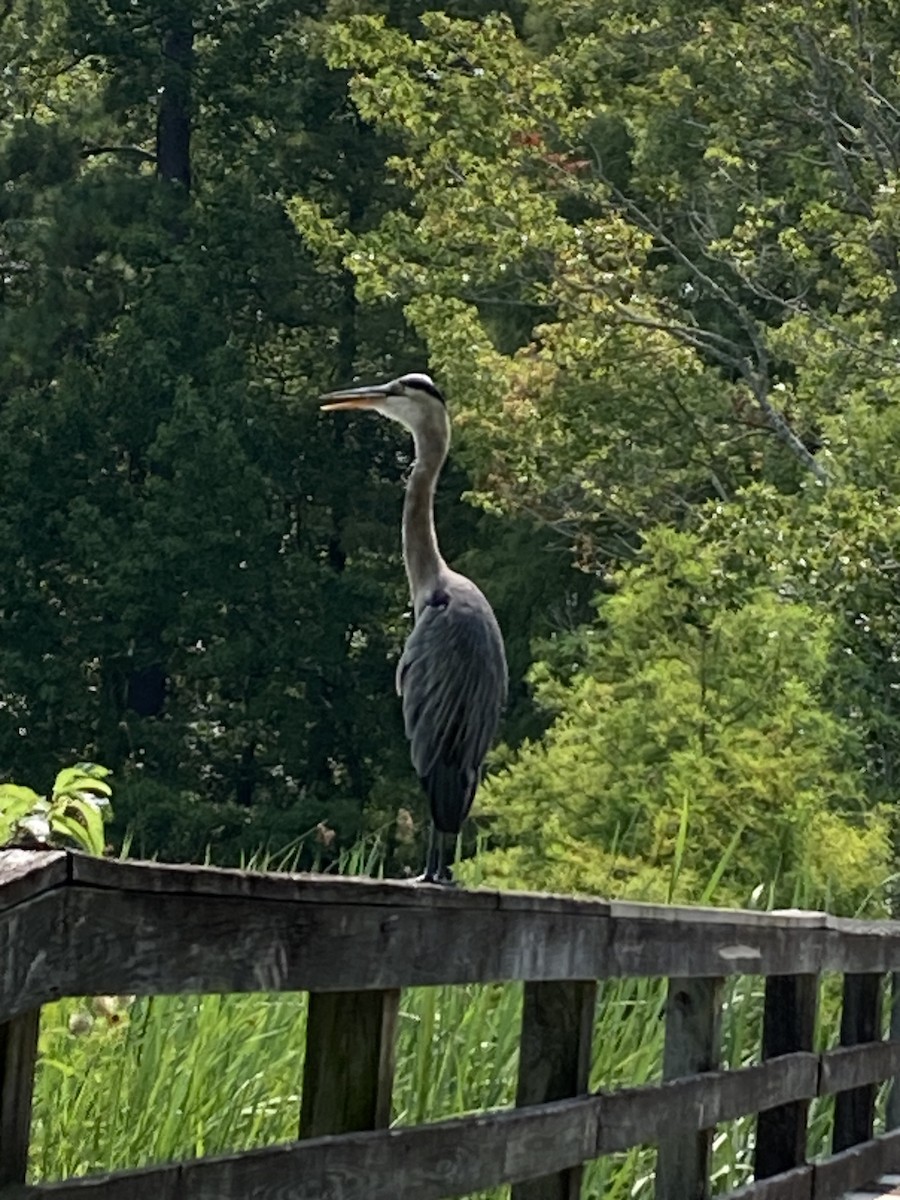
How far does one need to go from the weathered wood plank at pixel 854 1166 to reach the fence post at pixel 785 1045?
8 centimetres

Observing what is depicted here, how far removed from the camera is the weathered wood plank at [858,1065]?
6051mm

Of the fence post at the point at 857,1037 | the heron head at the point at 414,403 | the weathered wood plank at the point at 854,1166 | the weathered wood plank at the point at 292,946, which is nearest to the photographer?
the weathered wood plank at the point at 292,946

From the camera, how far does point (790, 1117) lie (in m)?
5.75

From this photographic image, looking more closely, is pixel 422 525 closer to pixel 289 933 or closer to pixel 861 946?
pixel 861 946

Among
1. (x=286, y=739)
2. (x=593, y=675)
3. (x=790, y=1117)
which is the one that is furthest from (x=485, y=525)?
(x=790, y=1117)

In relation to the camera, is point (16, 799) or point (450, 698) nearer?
point (16, 799)

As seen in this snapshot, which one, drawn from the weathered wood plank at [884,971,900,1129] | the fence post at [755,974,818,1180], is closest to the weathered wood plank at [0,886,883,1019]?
the fence post at [755,974,818,1180]

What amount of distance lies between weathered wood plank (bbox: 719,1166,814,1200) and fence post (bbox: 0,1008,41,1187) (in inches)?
110

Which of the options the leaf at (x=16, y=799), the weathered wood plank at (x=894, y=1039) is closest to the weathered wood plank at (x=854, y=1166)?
the weathered wood plank at (x=894, y=1039)

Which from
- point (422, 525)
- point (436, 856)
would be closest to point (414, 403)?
point (422, 525)

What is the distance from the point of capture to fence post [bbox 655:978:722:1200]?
4980 millimetres

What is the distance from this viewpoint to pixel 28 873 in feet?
7.89

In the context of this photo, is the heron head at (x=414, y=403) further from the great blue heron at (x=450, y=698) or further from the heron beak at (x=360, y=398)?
the great blue heron at (x=450, y=698)

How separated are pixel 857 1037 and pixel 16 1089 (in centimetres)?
443
